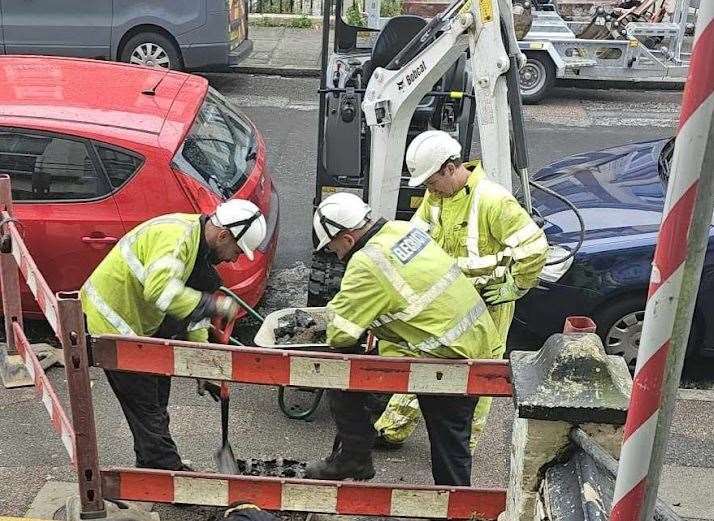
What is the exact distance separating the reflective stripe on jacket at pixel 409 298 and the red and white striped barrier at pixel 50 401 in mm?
1236

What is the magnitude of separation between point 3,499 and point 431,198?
271 centimetres

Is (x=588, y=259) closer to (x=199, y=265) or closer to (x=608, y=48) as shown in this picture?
(x=199, y=265)

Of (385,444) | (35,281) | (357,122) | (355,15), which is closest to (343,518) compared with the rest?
(385,444)

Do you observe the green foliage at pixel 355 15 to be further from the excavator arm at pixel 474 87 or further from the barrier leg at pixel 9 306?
the barrier leg at pixel 9 306

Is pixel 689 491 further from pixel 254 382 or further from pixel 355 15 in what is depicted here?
pixel 355 15

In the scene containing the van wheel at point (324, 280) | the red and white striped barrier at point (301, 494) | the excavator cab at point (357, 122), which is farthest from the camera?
the excavator cab at point (357, 122)

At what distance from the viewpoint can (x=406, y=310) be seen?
388 cm

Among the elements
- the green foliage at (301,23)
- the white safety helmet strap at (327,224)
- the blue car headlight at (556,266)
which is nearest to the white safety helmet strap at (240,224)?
the white safety helmet strap at (327,224)

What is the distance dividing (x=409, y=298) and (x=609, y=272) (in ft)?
7.02

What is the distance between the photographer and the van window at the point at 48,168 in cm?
536

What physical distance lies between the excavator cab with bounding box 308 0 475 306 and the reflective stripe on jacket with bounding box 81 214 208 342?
75.3 inches

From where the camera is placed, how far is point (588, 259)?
554 cm

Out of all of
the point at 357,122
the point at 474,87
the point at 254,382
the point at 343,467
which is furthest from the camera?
the point at 357,122

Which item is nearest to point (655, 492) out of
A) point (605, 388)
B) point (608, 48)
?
point (605, 388)
